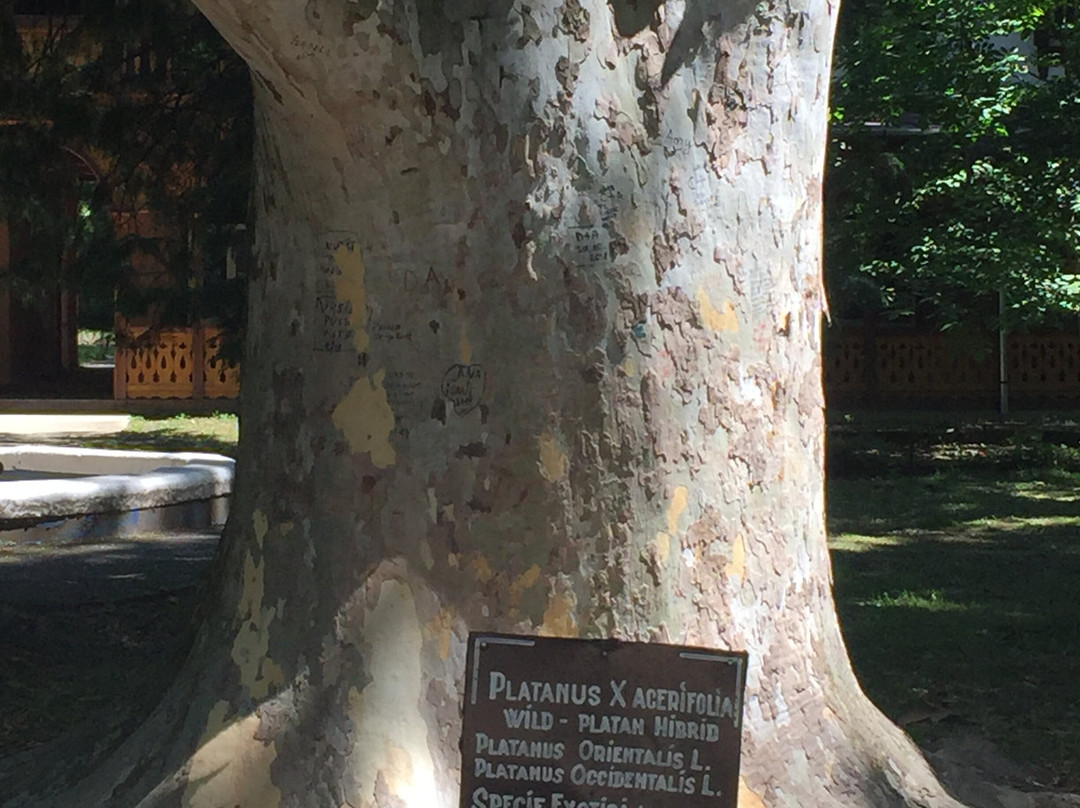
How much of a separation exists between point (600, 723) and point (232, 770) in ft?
4.15

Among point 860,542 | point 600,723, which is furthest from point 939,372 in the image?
point 600,723

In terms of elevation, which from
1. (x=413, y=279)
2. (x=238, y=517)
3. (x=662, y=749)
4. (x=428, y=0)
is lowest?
(x=662, y=749)

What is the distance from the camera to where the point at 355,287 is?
11.9 ft

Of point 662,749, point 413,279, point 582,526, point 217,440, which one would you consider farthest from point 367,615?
point 217,440

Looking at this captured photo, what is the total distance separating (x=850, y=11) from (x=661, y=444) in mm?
9486

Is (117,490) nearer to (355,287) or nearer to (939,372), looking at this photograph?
(355,287)

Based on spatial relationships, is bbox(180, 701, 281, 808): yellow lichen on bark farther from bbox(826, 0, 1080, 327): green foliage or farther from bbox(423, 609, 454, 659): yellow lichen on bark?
bbox(826, 0, 1080, 327): green foliage

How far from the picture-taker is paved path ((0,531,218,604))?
26.2 feet

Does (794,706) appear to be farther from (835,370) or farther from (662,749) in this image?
(835,370)

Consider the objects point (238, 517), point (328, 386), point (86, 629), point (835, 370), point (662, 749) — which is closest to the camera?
point (662, 749)

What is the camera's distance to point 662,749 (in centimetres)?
277

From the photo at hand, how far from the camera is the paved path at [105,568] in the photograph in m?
7.98

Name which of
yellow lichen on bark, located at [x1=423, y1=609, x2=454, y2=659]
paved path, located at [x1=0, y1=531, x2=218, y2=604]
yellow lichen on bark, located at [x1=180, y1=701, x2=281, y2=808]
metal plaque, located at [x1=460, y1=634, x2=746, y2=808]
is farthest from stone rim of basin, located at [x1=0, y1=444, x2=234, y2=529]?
metal plaque, located at [x1=460, y1=634, x2=746, y2=808]

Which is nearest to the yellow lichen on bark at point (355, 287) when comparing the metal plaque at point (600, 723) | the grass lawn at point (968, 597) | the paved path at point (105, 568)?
the metal plaque at point (600, 723)
